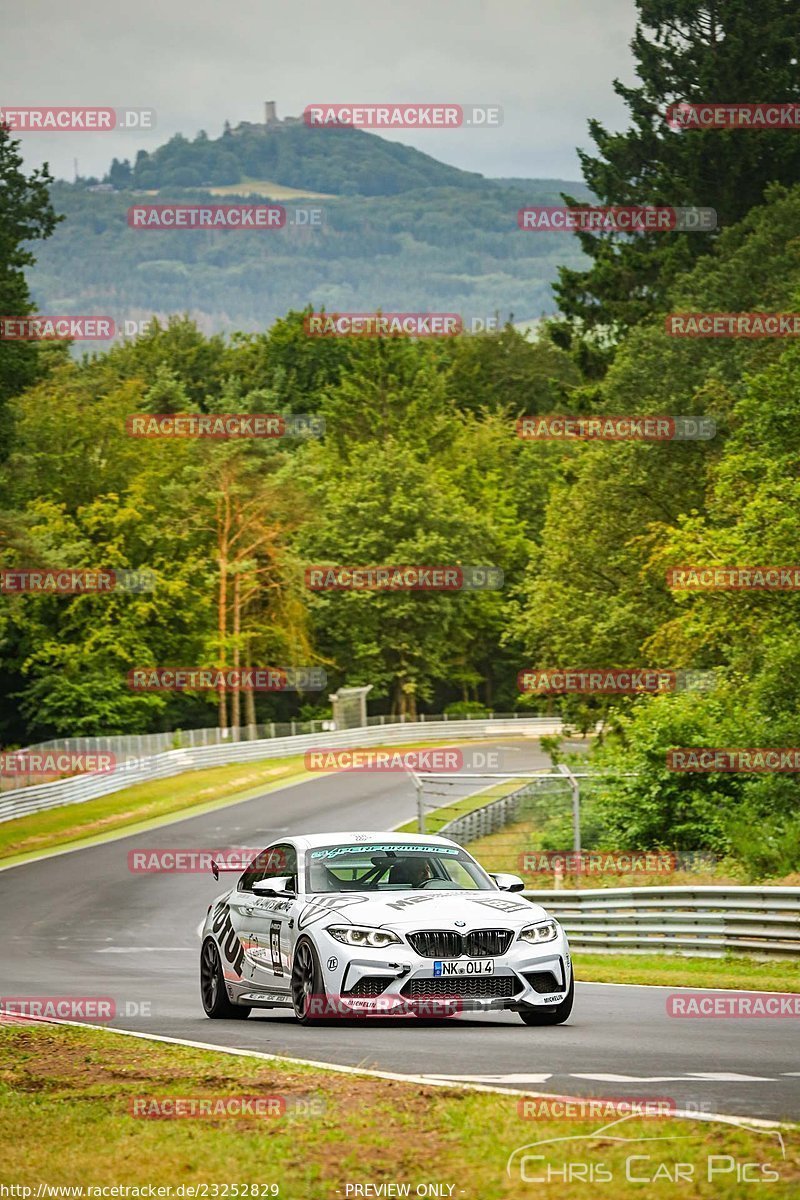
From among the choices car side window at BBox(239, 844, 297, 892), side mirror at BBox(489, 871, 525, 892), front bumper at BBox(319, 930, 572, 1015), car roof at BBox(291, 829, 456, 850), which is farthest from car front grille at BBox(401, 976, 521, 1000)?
car roof at BBox(291, 829, 456, 850)

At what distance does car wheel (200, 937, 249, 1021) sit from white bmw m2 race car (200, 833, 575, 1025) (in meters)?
0.19

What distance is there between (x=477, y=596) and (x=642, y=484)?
5159 centimetres

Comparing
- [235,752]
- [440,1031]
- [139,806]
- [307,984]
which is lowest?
[235,752]

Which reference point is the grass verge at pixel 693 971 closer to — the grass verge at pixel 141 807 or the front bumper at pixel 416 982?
the front bumper at pixel 416 982

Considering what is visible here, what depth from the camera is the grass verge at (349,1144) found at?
695 centimetres

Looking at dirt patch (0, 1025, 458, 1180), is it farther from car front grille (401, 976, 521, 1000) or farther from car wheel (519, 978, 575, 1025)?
car wheel (519, 978, 575, 1025)

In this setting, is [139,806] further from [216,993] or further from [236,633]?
[216,993]

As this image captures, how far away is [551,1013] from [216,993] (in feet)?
10.4

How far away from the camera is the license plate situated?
42.6ft

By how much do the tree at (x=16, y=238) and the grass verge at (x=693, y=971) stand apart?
119 feet

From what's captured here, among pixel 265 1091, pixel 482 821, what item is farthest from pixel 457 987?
pixel 482 821

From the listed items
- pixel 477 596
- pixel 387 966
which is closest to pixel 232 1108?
pixel 387 966

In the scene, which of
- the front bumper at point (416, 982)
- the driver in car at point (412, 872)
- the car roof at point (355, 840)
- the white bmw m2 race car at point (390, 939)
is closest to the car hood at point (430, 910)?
the white bmw m2 race car at point (390, 939)

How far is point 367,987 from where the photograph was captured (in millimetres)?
13047
